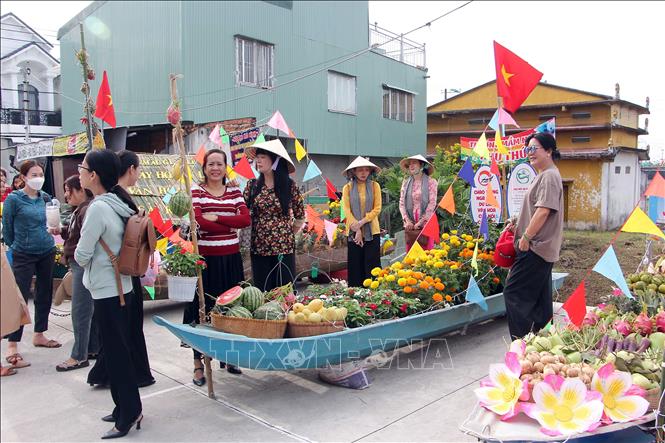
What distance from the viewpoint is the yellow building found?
749 inches

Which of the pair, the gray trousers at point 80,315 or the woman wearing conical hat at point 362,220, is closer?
the gray trousers at point 80,315

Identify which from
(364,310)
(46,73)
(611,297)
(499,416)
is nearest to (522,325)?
(611,297)

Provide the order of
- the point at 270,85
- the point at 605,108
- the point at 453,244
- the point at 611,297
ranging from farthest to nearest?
the point at 605,108
the point at 270,85
the point at 453,244
the point at 611,297

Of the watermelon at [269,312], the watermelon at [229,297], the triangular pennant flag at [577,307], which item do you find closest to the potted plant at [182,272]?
the watermelon at [229,297]

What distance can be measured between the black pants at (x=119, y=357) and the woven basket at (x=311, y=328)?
1.09 m

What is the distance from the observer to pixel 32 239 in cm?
484

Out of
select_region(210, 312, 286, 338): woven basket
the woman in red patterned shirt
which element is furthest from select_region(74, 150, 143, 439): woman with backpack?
the woman in red patterned shirt

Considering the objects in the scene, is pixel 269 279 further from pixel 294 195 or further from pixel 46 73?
pixel 46 73

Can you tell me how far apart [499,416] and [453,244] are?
118 inches

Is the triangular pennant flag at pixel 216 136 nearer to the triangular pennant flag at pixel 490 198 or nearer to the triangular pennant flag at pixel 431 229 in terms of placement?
the triangular pennant flag at pixel 431 229

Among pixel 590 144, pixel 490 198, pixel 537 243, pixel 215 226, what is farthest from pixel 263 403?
pixel 590 144

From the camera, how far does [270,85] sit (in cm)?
1453

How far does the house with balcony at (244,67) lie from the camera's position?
12547mm

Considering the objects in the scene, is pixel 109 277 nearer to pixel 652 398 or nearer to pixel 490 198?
pixel 652 398
